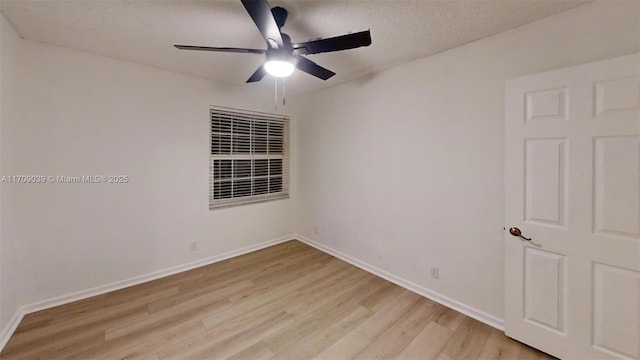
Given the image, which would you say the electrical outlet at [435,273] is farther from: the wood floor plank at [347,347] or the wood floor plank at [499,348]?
the wood floor plank at [347,347]

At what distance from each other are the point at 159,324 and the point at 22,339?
95 centimetres

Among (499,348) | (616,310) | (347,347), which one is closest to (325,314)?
(347,347)

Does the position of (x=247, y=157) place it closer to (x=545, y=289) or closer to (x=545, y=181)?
(x=545, y=181)

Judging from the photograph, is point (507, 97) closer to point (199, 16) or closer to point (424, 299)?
point (424, 299)

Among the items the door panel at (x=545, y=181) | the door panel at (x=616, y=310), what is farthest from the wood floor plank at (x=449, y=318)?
the door panel at (x=545, y=181)

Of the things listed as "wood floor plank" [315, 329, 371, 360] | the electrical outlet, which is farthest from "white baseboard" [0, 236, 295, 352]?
the electrical outlet

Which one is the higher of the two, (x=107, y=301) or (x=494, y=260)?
(x=494, y=260)

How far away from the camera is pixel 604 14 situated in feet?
5.18

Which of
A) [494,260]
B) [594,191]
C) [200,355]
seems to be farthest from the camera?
[494,260]

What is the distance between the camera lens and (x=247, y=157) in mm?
3725

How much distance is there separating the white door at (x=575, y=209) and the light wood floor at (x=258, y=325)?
0.36m

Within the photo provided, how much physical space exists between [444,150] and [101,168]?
349cm

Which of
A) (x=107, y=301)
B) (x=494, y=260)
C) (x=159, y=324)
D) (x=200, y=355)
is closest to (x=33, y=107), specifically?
(x=107, y=301)

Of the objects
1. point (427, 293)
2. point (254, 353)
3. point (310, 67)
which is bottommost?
point (254, 353)
